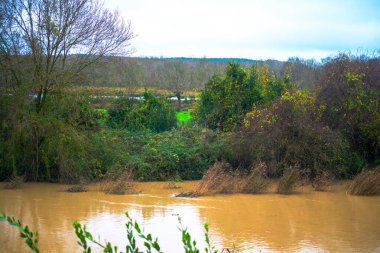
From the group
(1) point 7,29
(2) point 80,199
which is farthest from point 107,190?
(1) point 7,29

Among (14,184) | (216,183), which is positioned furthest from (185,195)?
(14,184)

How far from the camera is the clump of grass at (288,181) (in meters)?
18.1

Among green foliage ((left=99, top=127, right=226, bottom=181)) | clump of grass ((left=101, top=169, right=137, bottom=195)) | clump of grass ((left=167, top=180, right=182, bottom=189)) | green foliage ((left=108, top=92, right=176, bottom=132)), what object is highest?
green foliage ((left=108, top=92, right=176, bottom=132))

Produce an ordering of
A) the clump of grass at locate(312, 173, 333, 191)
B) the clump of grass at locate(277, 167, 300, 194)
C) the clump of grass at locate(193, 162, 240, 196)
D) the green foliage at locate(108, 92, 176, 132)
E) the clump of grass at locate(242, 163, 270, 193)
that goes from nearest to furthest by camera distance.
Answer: the clump of grass at locate(193, 162, 240, 196), the clump of grass at locate(277, 167, 300, 194), the clump of grass at locate(242, 163, 270, 193), the clump of grass at locate(312, 173, 333, 191), the green foliage at locate(108, 92, 176, 132)

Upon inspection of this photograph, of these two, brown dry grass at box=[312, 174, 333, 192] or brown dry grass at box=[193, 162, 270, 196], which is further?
brown dry grass at box=[312, 174, 333, 192]

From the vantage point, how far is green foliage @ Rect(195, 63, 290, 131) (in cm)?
2714

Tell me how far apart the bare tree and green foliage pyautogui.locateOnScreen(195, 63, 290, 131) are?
8.23 m

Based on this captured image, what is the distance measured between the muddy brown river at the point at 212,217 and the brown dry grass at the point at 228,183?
35 centimetres

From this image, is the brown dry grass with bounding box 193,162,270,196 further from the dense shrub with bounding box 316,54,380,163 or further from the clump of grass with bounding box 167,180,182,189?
the dense shrub with bounding box 316,54,380,163

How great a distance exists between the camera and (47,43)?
20.3 m

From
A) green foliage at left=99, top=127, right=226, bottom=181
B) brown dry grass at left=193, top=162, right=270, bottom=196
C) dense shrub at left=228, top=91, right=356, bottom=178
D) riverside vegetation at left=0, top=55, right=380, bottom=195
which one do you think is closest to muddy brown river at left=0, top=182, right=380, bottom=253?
brown dry grass at left=193, top=162, right=270, bottom=196

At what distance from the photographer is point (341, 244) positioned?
1166cm

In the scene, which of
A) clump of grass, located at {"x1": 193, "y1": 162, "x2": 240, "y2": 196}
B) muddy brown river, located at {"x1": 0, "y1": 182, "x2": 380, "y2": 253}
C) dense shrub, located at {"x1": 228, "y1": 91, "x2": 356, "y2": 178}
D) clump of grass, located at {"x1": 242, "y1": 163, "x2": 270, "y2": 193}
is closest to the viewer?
muddy brown river, located at {"x1": 0, "y1": 182, "x2": 380, "y2": 253}

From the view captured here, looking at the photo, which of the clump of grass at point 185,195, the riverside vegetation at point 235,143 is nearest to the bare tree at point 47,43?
the riverside vegetation at point 235,143
